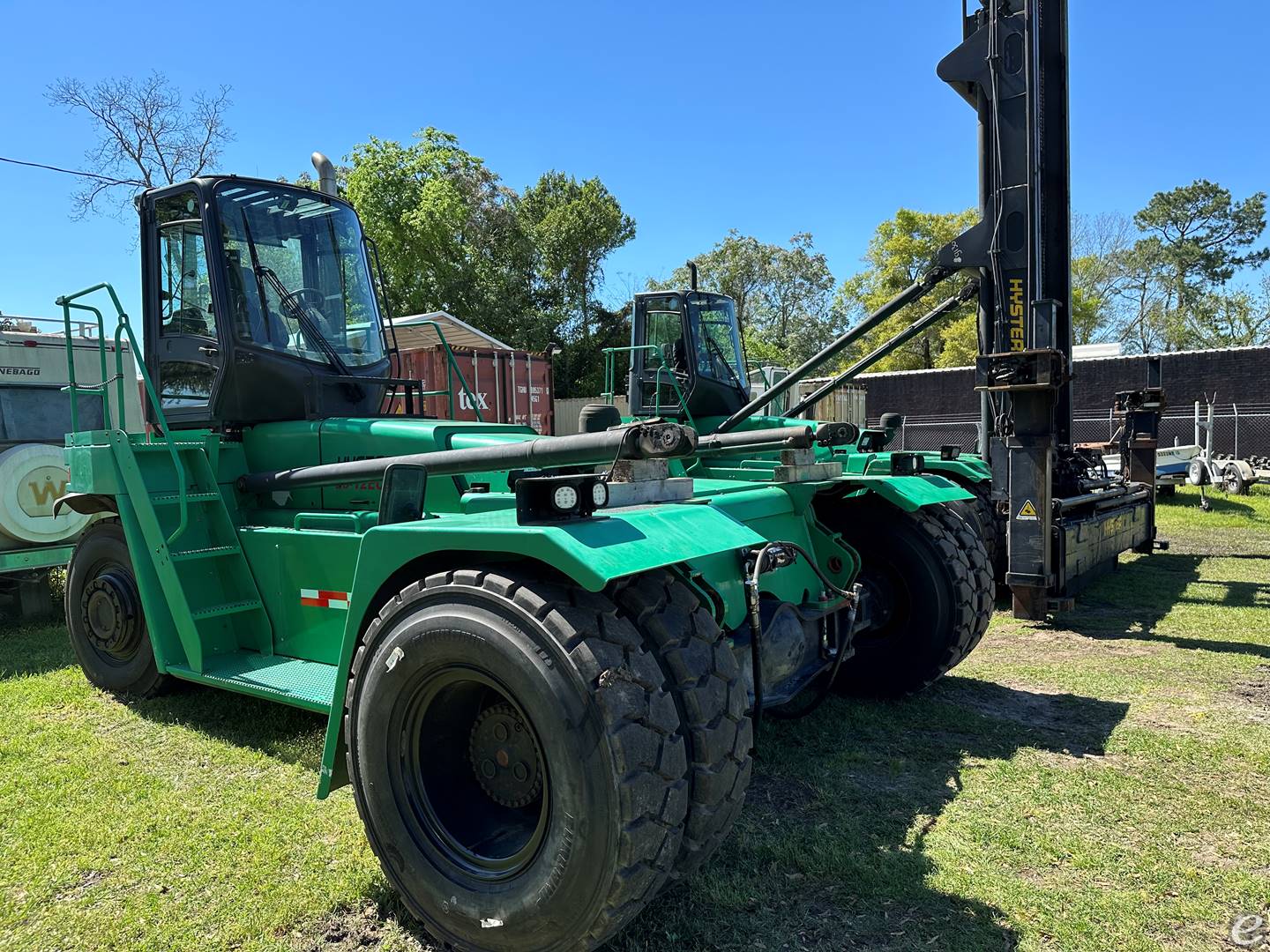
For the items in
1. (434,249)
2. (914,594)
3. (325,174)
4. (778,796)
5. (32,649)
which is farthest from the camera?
(434,249)

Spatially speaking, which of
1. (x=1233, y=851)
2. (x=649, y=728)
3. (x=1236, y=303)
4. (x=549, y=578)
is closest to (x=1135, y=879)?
(x=1233, y=851)

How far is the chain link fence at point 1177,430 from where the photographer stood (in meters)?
21.5

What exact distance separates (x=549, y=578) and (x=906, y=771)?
7.64 feet

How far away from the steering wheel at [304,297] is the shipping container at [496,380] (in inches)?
367

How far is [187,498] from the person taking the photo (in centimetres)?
467

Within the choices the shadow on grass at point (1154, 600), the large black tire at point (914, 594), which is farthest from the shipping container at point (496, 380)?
the large black tire at point (914, 594)

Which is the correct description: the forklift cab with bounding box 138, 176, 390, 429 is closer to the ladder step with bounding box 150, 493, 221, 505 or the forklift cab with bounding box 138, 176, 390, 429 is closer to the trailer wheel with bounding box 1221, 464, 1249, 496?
the ladder step with bounding box 150, 493, 221, 505

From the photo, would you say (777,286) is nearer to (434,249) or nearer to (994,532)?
(434,249)

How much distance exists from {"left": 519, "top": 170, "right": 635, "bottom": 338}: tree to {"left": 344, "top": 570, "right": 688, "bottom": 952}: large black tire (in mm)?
31281

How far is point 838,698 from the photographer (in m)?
5.12

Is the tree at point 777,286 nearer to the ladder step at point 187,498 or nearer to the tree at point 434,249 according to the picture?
the tree at point 434,249

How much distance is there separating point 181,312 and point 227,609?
6.01 feet

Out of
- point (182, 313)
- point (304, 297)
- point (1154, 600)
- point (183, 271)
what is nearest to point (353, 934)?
point (304, 297)

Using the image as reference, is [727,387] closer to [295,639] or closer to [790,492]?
[790,492]
